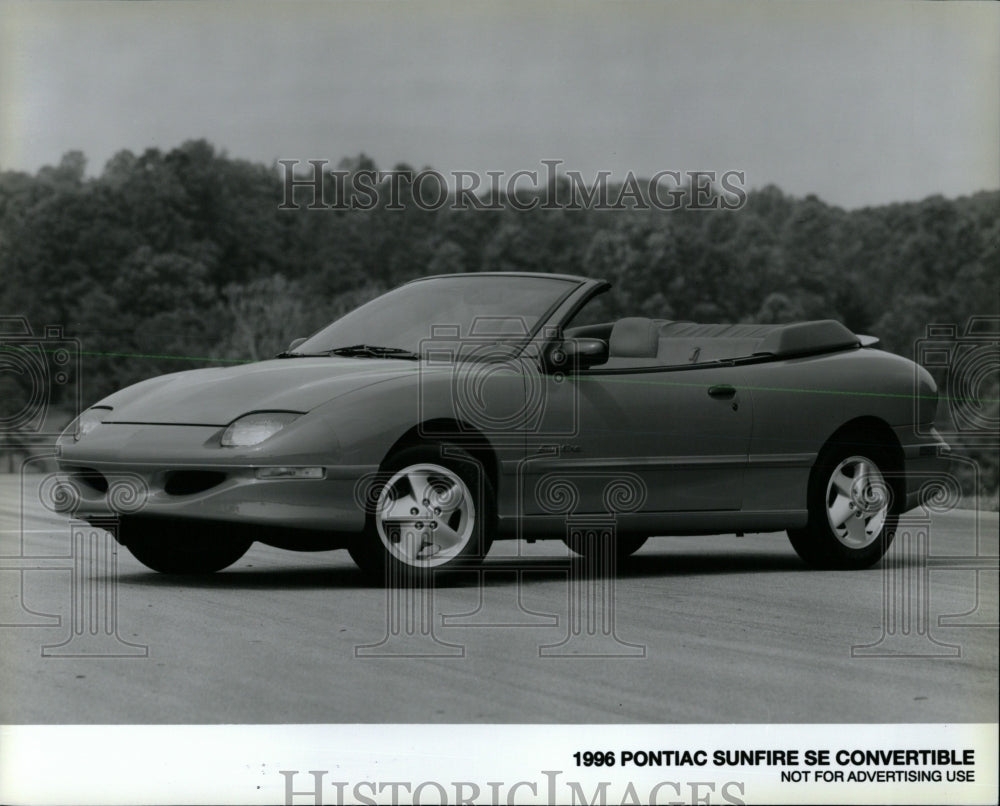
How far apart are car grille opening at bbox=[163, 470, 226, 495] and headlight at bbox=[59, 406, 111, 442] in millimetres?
699

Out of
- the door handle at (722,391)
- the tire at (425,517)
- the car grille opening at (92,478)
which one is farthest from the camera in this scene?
the door handle at (722,391)

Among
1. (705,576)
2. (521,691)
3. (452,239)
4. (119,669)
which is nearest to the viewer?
(521,691)

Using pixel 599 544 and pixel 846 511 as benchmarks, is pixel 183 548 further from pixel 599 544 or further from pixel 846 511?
pixel 846 511

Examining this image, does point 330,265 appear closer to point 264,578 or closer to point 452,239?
point 452,239

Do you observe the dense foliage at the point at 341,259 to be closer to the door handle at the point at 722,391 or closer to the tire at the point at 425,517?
the door handle at the point at 722,391

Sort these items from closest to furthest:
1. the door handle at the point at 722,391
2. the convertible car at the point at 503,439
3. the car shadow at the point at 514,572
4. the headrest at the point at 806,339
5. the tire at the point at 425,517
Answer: the convertible car at the point at 503,439, the tire at the point at 425,517, the car shadow at the point at 514,572, the door handle at the point at 722,391, the headrest at the point at 806,339

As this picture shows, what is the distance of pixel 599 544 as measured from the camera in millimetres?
9484

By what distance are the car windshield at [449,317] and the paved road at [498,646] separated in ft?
4.15

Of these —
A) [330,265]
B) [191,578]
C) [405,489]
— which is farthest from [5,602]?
[330,265]

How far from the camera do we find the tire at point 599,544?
31.0 ft

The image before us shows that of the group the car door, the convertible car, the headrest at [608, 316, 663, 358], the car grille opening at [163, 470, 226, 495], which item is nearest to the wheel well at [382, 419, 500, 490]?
the convertible car

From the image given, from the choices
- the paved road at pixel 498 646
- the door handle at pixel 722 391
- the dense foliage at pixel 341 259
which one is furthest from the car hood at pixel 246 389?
the dense foliage at pixel 341 259

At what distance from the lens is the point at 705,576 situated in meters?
9.16

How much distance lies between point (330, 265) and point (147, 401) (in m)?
46.9
